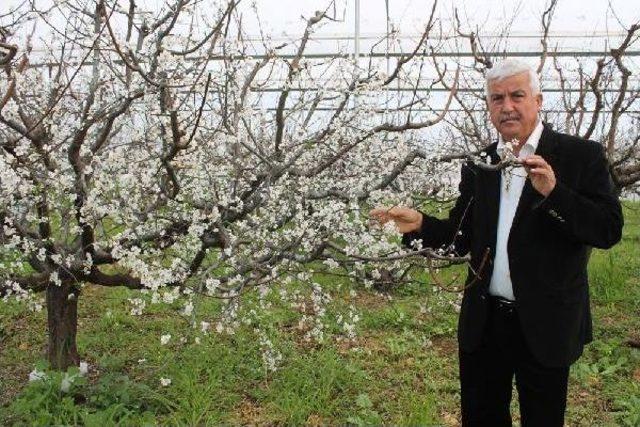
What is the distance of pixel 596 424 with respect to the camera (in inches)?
122

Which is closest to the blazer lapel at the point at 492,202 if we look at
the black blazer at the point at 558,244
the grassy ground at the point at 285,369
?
the black blazer at the point at 558,244

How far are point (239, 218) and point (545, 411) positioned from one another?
174 centimetres

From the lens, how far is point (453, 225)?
7.14 ft

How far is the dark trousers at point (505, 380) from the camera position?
1.84 meters

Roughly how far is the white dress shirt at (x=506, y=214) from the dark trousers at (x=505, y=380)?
2.4 inches

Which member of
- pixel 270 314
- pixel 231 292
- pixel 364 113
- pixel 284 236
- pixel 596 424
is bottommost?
pixel 596 424

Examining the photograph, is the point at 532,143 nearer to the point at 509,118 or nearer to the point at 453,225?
the point at 509,118

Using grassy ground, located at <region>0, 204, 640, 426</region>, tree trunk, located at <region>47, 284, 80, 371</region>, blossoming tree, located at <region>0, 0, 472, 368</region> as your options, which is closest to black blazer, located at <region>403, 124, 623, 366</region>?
blossoming tree, located at <region>0, 0, 472, 368</region>

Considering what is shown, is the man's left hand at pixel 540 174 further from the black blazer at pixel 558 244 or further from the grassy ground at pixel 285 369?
the grassy ground at pixel 285 369

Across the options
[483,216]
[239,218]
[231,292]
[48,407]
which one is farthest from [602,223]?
[48,407]

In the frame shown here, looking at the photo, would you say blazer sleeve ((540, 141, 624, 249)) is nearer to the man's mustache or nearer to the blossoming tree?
the man's mustache

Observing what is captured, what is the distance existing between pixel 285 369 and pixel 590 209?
2437mm

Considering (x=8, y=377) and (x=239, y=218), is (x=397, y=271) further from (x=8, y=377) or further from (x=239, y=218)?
(x=8, y=377)

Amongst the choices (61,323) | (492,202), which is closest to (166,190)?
(61,323)
